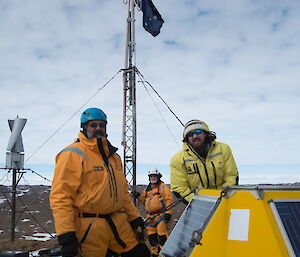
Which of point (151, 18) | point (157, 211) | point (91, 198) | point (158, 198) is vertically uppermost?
point (151, 18)

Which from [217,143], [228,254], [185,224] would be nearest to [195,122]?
[217,143]

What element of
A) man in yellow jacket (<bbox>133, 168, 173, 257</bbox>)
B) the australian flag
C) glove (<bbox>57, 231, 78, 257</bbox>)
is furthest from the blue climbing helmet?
the australian flag

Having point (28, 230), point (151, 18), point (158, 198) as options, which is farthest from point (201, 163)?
point (28, 230)

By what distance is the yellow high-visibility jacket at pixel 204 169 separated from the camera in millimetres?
3986

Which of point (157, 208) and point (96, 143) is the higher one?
point (96, 143)

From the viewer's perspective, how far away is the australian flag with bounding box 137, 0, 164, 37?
48.0 feet

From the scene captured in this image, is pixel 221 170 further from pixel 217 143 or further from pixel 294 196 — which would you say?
pixel 294 196

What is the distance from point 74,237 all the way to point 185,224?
3.96ft

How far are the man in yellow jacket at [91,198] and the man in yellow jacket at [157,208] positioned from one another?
16.0 feet

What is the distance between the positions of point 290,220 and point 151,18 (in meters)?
14.5

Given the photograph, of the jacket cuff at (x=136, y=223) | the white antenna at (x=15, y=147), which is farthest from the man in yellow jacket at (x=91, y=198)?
the white antenna at (x=15, y=147)

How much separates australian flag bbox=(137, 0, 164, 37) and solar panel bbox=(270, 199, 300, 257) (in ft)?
45.0

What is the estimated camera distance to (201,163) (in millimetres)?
3992

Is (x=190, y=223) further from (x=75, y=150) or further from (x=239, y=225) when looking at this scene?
(x=75, y=150)
